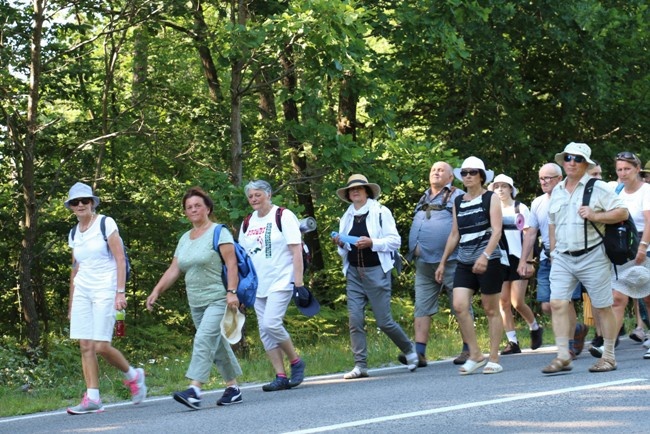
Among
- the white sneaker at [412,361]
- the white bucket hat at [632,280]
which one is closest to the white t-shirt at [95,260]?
the white sneaker at [412,361]

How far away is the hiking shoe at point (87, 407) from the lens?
30.8 ft

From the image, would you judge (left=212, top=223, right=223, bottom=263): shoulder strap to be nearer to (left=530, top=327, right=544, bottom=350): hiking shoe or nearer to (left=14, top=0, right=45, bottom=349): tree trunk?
(left=530, top=327, right=544, bottom=350): hiking shoe

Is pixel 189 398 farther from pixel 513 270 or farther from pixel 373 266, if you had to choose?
pixel 513 270

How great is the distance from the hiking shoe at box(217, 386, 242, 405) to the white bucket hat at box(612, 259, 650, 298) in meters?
3.74

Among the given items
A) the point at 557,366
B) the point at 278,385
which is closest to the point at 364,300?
the point at 278,385

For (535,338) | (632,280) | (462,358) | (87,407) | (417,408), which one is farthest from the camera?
(535,338)

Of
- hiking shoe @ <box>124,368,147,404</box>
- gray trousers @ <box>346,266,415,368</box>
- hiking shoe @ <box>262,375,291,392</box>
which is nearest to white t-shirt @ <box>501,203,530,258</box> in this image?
gray trousers @ <box>346,266,415,368</box>

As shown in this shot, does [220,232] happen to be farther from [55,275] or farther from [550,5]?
[550,5]

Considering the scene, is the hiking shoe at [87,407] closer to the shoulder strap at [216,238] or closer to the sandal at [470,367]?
the shoulder strap at [216,238]

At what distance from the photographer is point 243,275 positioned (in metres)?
9.80

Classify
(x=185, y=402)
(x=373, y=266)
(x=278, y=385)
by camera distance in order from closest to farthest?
(x=185, y=402) → (x=278, y=385) → (x=373, y=266)

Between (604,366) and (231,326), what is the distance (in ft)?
10.3

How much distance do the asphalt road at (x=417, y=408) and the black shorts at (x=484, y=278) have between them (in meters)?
0.76

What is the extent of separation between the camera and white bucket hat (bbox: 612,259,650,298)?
35.6 feet
